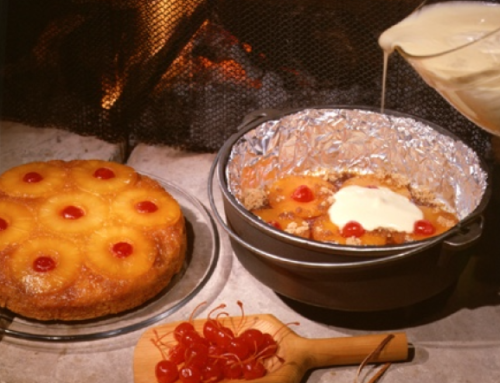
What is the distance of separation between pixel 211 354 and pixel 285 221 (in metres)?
0.56

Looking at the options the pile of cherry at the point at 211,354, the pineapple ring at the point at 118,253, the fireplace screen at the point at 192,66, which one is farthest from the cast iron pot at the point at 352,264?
the fireplace screen at the point at 192,66

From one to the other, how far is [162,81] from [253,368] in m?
1.43

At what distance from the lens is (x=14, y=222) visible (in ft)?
7.00

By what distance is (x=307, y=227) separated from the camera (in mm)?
2160

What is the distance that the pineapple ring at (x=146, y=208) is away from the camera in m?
2.18

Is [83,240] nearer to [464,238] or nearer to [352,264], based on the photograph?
[352,264]

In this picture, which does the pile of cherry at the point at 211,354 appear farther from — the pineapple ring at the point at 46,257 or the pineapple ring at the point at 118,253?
the pineapple ring at the point at 46,257

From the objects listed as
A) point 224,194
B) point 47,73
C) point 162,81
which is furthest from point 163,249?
point 47,73

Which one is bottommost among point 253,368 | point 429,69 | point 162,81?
point 253,368

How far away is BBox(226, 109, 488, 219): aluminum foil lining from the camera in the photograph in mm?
2266

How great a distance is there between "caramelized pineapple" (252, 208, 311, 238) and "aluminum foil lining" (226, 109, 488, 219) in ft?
0.37

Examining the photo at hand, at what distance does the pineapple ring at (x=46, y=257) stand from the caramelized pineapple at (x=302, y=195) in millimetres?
700

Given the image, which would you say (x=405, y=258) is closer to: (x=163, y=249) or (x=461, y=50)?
(x=461, y=50)

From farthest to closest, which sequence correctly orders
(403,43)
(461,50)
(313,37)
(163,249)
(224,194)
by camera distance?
(313,37) → (163,249) → (224,194) → (403,43) → (461,50)
